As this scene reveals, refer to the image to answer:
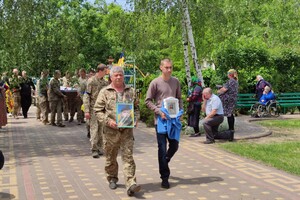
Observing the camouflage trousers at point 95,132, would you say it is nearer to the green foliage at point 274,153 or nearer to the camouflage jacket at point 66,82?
the green foliage at point 274,153

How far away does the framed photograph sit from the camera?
683 centimetres

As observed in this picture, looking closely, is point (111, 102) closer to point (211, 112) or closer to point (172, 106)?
point (172, 106)

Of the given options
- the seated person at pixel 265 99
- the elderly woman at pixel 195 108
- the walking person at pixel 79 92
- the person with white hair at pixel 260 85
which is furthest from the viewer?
the person with white hair at pixel 260 85

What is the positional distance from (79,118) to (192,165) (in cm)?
840

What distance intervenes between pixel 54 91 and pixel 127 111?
9.57 m

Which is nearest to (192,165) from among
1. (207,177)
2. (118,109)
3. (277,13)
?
(207,177)

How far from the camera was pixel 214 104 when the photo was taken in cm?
1134

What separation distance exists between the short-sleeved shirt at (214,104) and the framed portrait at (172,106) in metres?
4.20

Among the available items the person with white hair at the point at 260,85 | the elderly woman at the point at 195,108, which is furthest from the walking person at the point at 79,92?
the person with white hair at the point at 260,85

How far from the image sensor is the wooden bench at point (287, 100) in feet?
68.1

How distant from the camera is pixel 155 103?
294 inches

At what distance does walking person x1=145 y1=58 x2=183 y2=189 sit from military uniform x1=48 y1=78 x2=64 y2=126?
29.6 ft

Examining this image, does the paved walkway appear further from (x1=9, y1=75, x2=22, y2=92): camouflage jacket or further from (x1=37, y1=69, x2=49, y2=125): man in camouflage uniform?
(x1=9, y1=75, x2=22, y2=92): camouflage jacket

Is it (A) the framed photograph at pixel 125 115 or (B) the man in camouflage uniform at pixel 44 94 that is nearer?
(A) the framed photograph at pixel 125 115
